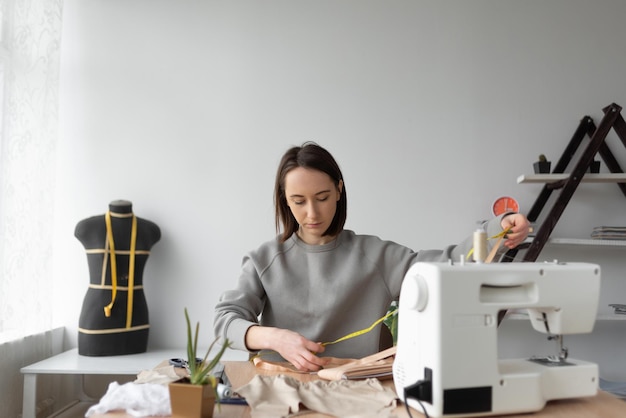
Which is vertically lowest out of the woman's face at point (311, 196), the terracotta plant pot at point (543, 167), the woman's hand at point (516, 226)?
the woman's hand at point (516, 226)

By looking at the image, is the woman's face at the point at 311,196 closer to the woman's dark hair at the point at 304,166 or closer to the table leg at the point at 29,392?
the woman's dark hair at the point at 304,166

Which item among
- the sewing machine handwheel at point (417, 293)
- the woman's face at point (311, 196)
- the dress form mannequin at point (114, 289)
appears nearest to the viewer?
the sewing machine handwheel at point (417, 293)

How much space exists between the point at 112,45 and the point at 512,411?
296 cm

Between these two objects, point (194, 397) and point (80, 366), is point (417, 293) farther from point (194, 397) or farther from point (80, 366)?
point (80, 366)

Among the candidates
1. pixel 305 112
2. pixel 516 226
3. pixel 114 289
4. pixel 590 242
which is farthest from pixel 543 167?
pixel 114 289

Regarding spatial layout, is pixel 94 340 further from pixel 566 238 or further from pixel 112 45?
pixel 566 238

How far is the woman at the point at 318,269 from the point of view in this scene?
1705 millimetres

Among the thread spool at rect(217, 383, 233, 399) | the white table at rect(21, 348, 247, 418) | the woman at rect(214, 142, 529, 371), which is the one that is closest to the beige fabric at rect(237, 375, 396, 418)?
the thread spool at rect(217, 383, 233, 399)

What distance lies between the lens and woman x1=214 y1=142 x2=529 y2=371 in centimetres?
171

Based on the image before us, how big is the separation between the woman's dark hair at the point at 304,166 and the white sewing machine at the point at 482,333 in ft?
2.19

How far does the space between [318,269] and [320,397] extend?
0.71 meters

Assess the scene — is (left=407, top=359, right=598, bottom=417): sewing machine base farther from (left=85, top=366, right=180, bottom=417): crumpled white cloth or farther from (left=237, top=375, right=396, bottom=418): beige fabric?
(left=85, top=366, right=180, bottom=417): crumpled white cloth

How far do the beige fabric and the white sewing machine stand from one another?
59 mm

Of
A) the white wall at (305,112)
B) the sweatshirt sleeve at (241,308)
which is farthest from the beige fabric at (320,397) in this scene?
the white wall at (305,112)
